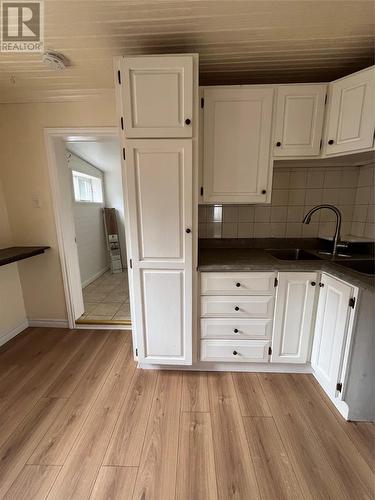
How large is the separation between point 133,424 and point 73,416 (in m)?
0.41

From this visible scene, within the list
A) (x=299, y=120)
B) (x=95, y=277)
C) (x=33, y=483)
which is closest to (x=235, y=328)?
(x=33, y=483)

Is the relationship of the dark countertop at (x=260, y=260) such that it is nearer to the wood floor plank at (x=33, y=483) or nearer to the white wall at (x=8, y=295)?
the wood floor plank at (x=33, y=483)

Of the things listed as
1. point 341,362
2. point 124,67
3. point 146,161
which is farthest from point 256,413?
point 124,67

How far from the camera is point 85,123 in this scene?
2.02 metres

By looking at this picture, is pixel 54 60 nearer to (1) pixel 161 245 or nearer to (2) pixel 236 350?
(1) pixel 161 245

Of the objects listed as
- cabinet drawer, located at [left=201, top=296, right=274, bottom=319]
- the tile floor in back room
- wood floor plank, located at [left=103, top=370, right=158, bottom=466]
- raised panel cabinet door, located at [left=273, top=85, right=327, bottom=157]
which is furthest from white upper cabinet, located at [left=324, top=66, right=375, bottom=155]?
the tile floor in back room

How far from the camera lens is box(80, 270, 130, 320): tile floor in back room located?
265cm

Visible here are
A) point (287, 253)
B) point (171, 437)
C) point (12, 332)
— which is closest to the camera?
point (171, 437)

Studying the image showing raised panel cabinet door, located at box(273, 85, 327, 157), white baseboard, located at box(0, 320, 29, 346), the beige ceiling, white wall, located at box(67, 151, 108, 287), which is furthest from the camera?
white wall, located at box(67, 151, 108, 287)

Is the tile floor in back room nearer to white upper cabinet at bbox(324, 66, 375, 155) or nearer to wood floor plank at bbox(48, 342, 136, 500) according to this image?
wood floor plank at bbox(48, 342, 136, 500)

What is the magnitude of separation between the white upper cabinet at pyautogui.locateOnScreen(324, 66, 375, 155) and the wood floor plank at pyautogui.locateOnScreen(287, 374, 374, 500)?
178 cm

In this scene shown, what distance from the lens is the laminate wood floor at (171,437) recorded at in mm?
1060

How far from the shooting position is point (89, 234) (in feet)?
13.0

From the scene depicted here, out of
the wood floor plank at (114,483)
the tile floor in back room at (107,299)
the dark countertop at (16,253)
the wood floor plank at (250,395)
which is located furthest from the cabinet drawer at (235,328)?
the dark countertop at (16,253)
